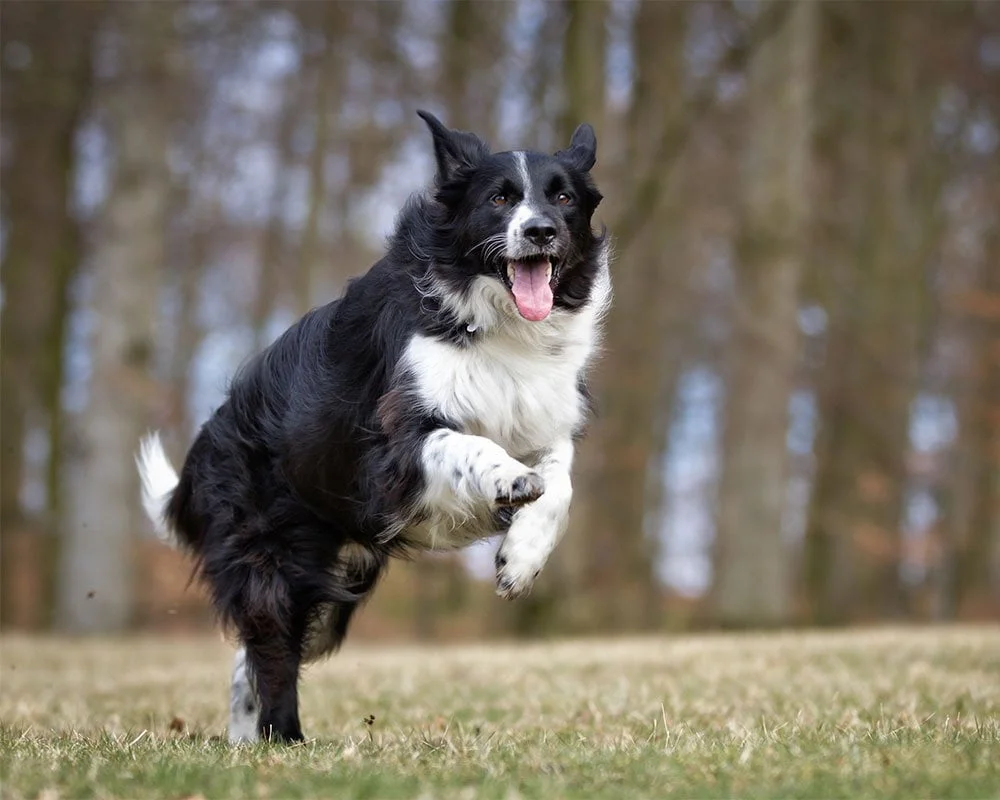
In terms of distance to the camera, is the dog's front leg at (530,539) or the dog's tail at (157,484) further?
the dog's tail at (157,484)

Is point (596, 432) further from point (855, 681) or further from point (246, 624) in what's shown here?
point (246, 624)

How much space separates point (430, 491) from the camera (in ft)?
17.2

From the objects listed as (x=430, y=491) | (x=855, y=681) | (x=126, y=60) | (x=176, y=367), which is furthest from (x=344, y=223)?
(x=430, y=491)

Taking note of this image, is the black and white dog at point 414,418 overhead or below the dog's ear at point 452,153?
below

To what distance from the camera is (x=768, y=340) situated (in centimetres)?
1439

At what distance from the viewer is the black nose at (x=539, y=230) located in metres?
5.43

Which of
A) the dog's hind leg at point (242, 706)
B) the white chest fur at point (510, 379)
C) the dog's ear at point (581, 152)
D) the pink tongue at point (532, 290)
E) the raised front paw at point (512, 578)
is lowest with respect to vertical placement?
the dog's hind leg at point (242, 706)

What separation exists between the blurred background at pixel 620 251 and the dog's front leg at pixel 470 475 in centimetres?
813

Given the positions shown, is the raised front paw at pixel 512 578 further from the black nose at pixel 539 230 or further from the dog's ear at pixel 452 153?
the dog's ear at pixel 452 153

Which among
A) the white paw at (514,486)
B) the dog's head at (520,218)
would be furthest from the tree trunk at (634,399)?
the white paw at (514,486)

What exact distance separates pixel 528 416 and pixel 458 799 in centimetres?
208

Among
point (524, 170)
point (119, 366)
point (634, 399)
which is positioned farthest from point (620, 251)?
point (524, 170)

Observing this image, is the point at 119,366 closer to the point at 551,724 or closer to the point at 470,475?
the point at 551,724

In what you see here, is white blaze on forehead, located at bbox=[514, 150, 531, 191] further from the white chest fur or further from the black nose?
the white chest fur
